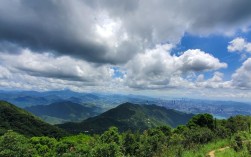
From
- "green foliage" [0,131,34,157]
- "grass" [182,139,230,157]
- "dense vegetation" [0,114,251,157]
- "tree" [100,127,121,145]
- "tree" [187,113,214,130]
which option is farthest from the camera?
"tree" [187,113,214,130]

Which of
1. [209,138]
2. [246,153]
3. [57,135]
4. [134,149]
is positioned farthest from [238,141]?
[57,135]

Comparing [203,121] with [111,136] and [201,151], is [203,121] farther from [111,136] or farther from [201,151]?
[201,151]

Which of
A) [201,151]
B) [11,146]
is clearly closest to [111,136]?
[11,146]

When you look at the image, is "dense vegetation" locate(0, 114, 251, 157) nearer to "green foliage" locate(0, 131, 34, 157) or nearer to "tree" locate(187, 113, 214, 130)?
"green foliage" locate(0, 131, 34, 157)

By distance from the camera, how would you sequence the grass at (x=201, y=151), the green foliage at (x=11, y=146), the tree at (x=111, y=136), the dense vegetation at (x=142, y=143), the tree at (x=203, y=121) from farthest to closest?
the tree at (x=203, y=121) → the tree at (x=111, y=136) → the green foliage at (x=11, y=146) → the dense vegetation at (x=142, y=143) → the grass at (x=201, y=151)

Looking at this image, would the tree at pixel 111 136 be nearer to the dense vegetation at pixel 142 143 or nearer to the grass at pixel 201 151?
the dense vegetation at pixel 142 143

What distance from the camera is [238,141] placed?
17.0 meters

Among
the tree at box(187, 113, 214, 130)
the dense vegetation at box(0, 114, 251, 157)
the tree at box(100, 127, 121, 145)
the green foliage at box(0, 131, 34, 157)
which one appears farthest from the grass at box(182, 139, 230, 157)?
the tree at box(187, 113, 214, 130)

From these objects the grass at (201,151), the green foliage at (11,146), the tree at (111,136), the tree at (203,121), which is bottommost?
the green foliage at (11,146)

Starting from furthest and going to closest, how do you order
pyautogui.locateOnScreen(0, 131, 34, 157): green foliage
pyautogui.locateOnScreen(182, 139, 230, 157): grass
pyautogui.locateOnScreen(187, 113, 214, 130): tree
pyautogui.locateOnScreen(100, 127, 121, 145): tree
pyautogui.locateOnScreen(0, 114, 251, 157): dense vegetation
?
pyautogui.locateOnScreen(187, 113, 214, 130): tree
pyautogui.locateOnScreen(100, 127, 121, 145): tree
pyautogui.locateOnScreen(0, 131, 34, 157): green foliage
pyautogui.locateOnScreen(0, 114, 251, 157): dense vegetation
pyautogui.locateOnScreen(182, 139, 230, 157): grass

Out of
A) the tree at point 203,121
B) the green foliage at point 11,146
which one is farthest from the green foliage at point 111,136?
the tree at point 203,121

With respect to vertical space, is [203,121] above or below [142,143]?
above

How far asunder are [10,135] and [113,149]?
2825cm

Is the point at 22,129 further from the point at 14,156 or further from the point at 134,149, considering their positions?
the point at 134,149
